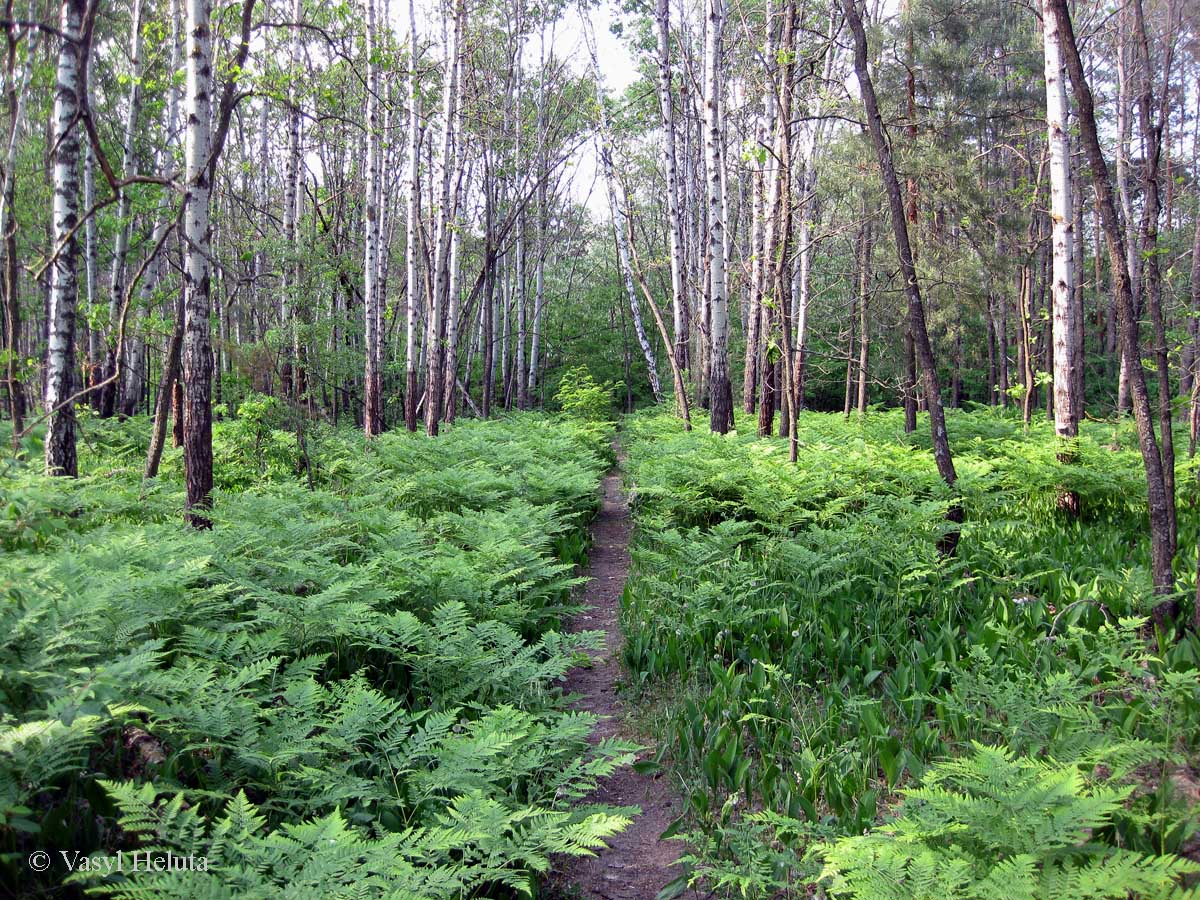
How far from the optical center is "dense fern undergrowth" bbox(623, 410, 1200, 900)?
2.28 meters

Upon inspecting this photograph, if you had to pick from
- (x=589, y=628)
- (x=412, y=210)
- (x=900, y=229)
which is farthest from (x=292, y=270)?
(x=900, y=229)

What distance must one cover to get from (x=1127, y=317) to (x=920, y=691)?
2.52 meters

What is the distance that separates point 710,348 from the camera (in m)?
12.3

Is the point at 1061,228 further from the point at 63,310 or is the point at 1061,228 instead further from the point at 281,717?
the point at 63,310

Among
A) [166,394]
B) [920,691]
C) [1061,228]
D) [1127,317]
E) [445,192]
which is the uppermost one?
[445,192]

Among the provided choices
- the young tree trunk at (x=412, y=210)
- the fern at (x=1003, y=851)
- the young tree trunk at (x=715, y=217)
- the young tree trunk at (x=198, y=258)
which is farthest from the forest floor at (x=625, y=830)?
the young tree trunk at (x=412, y=210)

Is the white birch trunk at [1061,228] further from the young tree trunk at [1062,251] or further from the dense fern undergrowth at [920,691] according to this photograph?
the dense fern undergrowth at [920,691]

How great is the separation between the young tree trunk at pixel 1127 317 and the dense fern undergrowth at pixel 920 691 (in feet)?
1.02

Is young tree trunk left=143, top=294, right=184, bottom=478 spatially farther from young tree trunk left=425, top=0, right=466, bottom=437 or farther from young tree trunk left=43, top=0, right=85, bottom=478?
young tree trunk left=425, top=0, right=466, bottom=437

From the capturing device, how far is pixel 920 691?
389 cm

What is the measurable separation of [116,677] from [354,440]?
9749mm

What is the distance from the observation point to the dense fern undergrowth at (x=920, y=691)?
2.28m

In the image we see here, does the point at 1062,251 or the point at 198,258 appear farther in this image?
the point at 1062,251

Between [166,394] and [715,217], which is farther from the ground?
[715,217]
